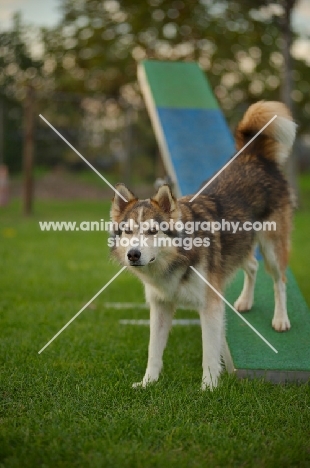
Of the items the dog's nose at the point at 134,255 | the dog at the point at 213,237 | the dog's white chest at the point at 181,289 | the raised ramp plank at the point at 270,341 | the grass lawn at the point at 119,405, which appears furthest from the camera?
the raised ramp plank at the point at 270,341

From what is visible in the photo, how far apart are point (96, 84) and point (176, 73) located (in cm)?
1179

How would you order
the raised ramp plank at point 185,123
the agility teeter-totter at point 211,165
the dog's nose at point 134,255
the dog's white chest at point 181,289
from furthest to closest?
the raised ramp plank at point 185,123, the agility teeter-totter at point 211,165, the dog's white chest at point 181,289, the dog's nose at point 134,255

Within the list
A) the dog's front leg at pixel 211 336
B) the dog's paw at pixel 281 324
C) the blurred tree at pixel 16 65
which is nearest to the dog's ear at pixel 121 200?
the dog's front leg at pixel 211 336

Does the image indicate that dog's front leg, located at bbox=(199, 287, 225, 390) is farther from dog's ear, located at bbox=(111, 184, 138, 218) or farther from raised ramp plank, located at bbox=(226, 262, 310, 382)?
dog's ear, located at bbox=(111, 184, 138, 218)

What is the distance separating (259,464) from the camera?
2.93 meters

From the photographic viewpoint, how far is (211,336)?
420 centimetres

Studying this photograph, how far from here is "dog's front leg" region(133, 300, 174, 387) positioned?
4.27 m

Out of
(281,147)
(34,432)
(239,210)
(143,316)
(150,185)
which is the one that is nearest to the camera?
(34,432)

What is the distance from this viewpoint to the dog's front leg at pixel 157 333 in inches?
168

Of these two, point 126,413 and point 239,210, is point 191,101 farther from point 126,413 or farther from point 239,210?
point 126,413

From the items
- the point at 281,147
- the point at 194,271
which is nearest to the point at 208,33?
the point at 281,147

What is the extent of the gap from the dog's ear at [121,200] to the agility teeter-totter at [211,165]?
1361 millimetres

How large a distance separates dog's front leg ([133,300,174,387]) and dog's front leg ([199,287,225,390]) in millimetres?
314

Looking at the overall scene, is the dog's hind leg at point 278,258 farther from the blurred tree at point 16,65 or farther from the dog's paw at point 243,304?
the blurred tree at point 16,65
